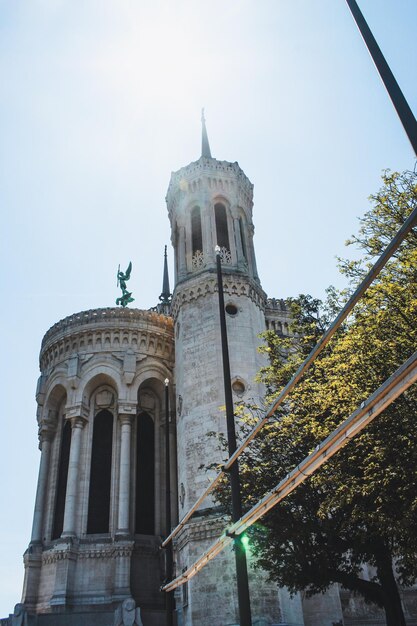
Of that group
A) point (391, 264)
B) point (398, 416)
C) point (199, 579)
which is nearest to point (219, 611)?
point (199, 579)

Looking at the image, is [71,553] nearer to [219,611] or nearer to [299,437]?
[219,611]

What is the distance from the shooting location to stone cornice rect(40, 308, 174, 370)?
31906 mm

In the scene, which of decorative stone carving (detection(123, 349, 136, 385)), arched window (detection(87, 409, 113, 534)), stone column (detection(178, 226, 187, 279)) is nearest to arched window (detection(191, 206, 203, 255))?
stone column (detection(178, 226, 187, 279))

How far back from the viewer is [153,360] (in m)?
31.9

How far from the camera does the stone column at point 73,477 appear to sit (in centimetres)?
2766

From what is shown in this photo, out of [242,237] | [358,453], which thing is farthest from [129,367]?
[358,453]

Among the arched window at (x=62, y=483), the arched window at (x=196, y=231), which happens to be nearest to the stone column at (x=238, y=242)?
the arched window at (x=196, y=231)

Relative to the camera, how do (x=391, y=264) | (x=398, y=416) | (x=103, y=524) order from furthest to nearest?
(x=103, y=524)
(x=391, y=264)
(x=398, y=416)

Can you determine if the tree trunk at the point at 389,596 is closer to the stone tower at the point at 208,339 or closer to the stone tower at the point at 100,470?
the stone tower at the point at 208,339

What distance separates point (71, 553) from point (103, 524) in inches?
93.3

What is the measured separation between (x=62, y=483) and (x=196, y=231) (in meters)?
15.6

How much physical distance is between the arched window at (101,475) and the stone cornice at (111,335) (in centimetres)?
362

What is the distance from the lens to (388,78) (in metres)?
7.06

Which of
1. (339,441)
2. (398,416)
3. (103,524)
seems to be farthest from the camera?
(103,524)
